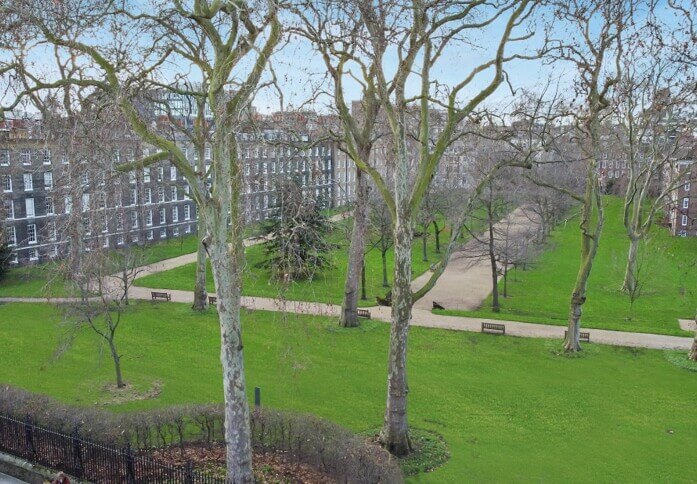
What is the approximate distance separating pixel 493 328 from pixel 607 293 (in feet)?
44.4

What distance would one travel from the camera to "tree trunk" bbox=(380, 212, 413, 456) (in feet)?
44.2

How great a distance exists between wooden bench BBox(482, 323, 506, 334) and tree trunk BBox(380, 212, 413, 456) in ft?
38.1

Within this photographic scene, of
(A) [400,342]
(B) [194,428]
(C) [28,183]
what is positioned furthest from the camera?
(C) [28,183]

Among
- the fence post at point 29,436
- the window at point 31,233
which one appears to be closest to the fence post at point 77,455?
the fence post at point 29,436

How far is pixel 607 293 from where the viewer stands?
34719 mm

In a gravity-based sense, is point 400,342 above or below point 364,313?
above

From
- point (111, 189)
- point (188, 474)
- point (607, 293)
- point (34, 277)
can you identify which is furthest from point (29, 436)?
point (607, 293)

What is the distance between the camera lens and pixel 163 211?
49438 millimetres

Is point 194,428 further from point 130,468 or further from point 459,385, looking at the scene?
point 459,385

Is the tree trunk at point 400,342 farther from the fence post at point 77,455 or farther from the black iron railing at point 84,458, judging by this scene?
the fence post at point 77,455

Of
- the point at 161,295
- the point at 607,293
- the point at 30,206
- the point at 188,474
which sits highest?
the point at 30,206

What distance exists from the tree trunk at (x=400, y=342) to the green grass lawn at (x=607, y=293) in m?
14.9

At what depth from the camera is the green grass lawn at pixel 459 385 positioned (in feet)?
46.4

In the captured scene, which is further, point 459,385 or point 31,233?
point 31,233
